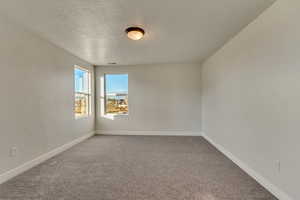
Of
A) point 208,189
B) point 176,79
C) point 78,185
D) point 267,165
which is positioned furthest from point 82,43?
point 267,165

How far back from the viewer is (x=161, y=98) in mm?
5559

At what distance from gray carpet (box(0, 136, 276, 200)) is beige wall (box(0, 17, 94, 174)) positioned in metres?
0.40

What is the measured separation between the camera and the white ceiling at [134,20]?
206 centimetres

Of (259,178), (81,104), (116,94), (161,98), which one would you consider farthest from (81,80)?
(259,178)

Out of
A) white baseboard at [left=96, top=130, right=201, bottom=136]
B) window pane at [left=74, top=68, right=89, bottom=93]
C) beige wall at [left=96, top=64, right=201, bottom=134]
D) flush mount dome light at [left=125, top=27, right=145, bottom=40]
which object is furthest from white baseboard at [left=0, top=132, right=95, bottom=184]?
flush mount dome light at [left=125, top=27, right=145, bottom=40]

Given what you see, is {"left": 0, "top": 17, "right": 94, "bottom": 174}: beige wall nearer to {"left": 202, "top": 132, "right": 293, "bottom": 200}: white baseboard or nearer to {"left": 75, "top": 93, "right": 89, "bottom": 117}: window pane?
{"left": 75, "top": 93, "right": 89, "bottom": 117}: window pane

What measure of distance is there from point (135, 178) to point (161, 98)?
132 inches

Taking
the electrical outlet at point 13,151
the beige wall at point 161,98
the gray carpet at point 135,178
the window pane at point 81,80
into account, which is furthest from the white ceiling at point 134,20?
the gray carpet at point 135,178

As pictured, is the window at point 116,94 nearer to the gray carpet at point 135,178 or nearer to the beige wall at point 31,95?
the beige wall at point 31,95

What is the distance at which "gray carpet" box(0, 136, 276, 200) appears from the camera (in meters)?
2.07

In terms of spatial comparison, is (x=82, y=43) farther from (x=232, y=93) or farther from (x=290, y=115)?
(x=290, y=115)

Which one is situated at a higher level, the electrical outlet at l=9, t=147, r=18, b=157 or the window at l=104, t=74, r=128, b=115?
the window at l=104, t=74, r=128, b=115

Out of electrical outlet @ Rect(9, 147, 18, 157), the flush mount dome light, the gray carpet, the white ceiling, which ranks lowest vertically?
the gray carpet

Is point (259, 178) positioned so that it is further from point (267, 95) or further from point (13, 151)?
point (13, 151)
